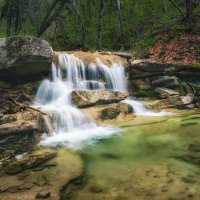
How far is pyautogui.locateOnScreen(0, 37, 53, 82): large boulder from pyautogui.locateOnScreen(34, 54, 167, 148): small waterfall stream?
94 centimetres

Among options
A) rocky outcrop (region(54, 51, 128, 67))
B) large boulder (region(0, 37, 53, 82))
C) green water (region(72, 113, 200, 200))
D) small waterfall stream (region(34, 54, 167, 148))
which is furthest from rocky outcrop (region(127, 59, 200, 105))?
large boulder (region(0, 37, 53, 82))

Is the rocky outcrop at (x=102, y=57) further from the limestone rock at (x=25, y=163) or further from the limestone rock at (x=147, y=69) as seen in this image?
the limestone rock at (x=25, y=163)

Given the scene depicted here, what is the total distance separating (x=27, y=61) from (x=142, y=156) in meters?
7.44

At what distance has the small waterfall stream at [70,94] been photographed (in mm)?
11148

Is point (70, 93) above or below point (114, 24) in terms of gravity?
below

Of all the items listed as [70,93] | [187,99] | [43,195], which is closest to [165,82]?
[187,99]

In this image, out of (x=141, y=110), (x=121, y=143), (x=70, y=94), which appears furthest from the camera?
(x=141, y=110)

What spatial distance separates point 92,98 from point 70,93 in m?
1.00

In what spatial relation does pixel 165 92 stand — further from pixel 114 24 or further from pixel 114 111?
pixel 114 24

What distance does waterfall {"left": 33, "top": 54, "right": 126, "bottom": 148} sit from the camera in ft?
36.6

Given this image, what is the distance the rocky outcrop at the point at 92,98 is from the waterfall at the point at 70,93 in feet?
1.11

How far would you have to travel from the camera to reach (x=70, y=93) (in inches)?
537

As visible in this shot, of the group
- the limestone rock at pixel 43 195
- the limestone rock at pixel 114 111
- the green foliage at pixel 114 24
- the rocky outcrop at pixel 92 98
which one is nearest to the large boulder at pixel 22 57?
the rocky outcrop at pixel 92 98

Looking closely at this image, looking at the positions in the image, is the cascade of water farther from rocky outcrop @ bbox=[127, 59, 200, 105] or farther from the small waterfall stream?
rocky outcrop @ bbox=[127, 59, 200, 105]
